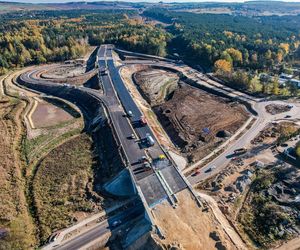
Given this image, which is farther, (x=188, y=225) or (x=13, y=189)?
(x=13, y=189)

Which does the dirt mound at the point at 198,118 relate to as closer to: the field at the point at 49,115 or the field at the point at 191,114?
the field at the point at 191,114

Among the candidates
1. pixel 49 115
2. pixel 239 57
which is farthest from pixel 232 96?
pixel 49 115

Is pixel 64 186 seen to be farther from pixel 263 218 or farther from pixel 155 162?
pixel 263 218

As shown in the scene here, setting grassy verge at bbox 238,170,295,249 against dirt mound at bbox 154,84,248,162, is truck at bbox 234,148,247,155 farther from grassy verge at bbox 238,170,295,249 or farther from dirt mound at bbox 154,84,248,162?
grassy verge at bbox 238,170,295,249

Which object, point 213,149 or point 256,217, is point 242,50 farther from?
point 256,217

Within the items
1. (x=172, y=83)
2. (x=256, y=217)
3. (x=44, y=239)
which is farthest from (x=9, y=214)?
(x=172, y=83)

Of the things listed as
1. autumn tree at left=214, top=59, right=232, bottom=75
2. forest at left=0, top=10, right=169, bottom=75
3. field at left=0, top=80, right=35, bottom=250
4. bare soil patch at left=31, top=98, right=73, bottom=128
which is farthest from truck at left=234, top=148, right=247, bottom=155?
forest at left=0, top=10, right=169, bottom=75

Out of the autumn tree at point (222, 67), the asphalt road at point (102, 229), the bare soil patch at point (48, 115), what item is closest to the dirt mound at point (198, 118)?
the autumn tree at point (222, 67)
